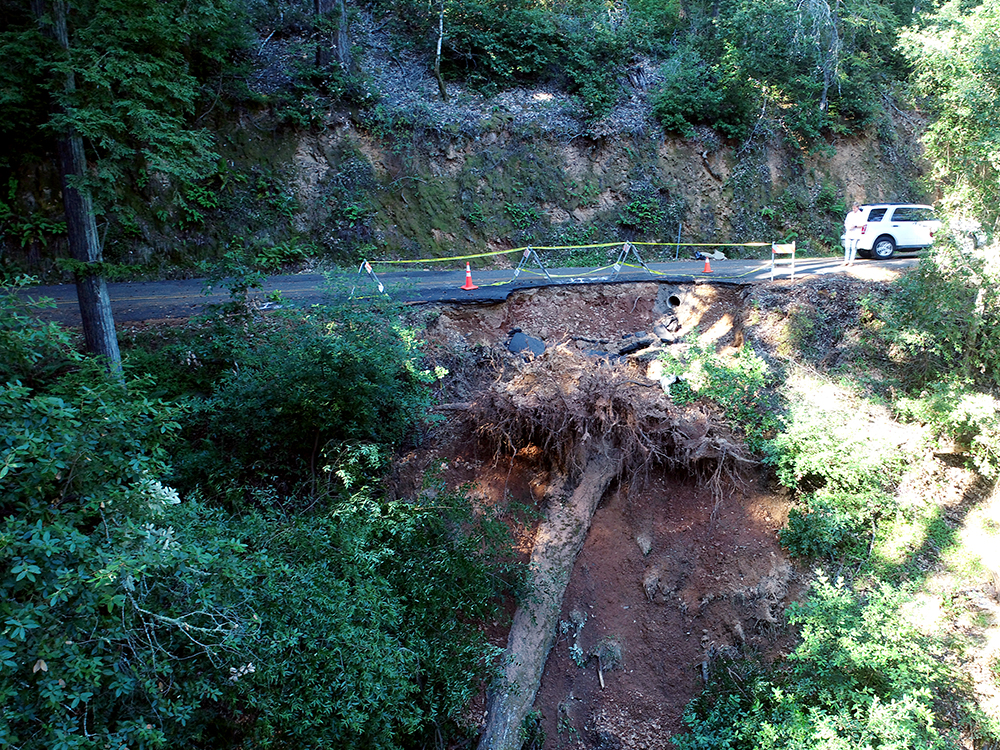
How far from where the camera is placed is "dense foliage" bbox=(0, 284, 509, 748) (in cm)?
301

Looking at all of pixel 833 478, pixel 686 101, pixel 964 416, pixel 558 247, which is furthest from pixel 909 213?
pixel 833 478

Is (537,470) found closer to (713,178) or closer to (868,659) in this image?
(868,659)

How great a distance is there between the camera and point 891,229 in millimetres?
14438

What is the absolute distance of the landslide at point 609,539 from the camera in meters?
6.80

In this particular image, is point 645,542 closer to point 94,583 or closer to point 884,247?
point 94,583

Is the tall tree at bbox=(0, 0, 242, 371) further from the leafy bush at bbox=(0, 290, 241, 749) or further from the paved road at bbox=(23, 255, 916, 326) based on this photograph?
the leafy bush at bbox=(0, 290, 241, 749)

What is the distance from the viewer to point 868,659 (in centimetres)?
556

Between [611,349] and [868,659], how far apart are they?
7113mm

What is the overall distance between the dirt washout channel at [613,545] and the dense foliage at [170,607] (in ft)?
4.52

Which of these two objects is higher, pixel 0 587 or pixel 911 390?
pixel 0 587

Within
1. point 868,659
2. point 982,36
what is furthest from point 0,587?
point 982,36

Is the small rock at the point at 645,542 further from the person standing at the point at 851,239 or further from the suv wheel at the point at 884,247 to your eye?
the suv wheel at the point at 884,247

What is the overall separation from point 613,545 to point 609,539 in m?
0.09

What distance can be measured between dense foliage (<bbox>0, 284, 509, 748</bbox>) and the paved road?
231 inches
